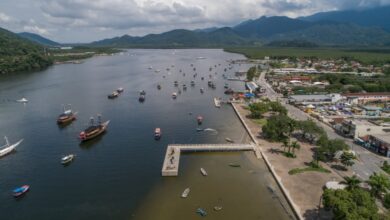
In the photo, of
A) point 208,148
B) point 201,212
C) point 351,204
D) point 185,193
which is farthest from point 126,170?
point 351,204

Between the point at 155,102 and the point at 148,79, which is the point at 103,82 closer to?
the point at 148,79

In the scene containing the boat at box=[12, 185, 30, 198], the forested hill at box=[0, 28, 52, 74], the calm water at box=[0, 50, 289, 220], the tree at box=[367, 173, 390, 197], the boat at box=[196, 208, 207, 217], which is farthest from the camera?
the forested hill at box=[0, 28, 52, 74]

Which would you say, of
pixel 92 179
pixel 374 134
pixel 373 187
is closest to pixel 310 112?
pixel 374 134

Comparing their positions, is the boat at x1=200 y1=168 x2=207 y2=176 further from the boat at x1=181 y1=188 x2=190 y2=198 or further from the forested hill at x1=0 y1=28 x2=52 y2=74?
the forested hill at x1=0 y1=28 x2=52 y2=74

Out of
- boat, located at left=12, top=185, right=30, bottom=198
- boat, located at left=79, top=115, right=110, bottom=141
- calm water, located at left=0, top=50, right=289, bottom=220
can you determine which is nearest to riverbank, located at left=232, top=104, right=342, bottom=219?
calm water, located at left=0, top=50, right=289, bottom=220

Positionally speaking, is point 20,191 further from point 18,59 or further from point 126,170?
point 18,59

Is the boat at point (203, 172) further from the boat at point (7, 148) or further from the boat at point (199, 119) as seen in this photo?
the boat at point (7, 148)
